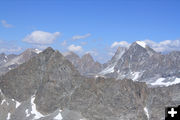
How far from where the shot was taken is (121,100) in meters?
194

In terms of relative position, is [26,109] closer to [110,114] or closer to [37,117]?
[37,117]

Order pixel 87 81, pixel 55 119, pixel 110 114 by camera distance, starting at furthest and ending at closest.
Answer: pixel 87 81, pixel 110 114, pixel 55 119

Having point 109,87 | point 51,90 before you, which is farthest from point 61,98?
point 109,87

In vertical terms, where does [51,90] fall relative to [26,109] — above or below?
above

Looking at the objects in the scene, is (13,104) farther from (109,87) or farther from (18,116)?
(109,87)

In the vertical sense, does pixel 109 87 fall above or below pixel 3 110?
above

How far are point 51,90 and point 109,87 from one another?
1610 inches

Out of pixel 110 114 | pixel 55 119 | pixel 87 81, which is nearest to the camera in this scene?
pixel 55 119

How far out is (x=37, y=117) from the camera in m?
181

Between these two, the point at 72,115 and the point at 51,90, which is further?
the point at 51,90

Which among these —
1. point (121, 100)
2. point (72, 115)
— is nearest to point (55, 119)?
point (72, 115)

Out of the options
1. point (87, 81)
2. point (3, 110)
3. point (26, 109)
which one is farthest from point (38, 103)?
point (87, 81)

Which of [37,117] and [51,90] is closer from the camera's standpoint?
[37,117]

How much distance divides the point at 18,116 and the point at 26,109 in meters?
9.26
